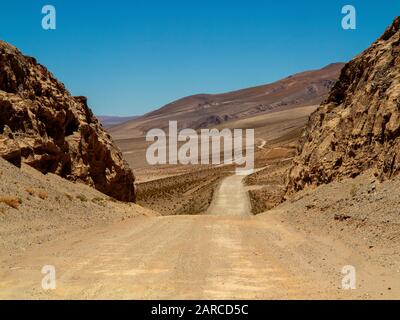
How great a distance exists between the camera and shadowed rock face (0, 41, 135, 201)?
22.3 meters

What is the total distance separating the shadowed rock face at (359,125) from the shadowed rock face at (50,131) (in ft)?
34.7

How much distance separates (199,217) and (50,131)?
29.8 ft

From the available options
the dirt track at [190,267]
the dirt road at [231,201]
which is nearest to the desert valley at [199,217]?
the dirt track at [190,267]

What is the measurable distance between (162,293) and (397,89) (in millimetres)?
15559

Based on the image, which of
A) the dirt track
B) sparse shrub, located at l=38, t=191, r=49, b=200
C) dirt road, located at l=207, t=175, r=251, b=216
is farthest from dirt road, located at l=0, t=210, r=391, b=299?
dirt road, located at l=207, t=175, r=251, b=216

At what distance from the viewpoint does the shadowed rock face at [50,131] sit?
22328 mm

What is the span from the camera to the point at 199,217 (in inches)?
845

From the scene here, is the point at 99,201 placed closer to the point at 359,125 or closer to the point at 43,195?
the point at 43,195

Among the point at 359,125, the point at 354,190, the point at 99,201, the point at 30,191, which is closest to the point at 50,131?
the point at 99,201

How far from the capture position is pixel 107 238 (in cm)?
1410

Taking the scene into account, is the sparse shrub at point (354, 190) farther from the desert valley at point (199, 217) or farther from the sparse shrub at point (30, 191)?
the sparse shrub at point (30, 191)

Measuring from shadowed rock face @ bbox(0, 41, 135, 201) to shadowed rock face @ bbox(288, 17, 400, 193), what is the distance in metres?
10.6
